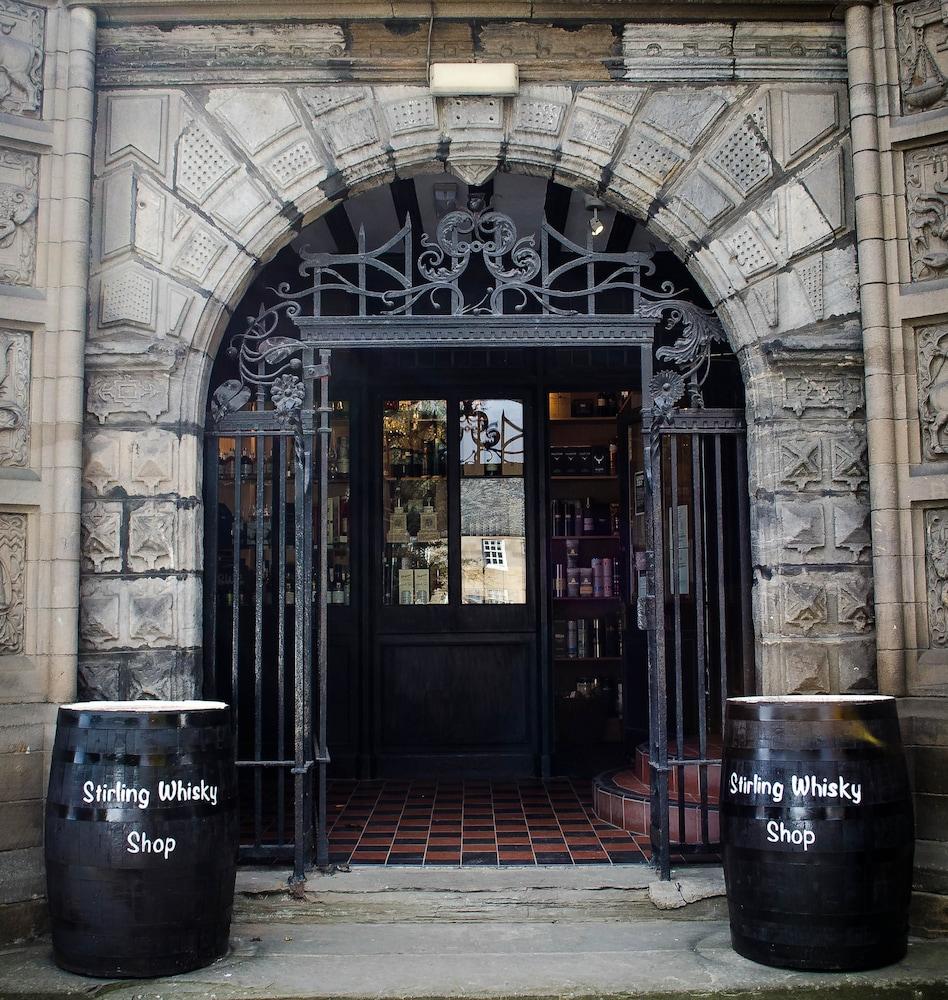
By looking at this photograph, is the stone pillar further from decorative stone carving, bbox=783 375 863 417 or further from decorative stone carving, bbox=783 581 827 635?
decorative stone carving, bbox=783 581 827 635

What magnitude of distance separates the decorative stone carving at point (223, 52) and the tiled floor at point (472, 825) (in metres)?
3.78

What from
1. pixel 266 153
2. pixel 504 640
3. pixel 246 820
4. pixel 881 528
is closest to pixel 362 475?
pixel 504 640

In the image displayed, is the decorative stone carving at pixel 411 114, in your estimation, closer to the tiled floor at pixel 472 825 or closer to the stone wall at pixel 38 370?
the stone wall at pixel 38 370

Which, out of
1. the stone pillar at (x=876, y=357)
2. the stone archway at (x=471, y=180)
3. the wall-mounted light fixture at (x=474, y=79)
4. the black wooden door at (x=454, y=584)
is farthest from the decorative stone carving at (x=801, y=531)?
the black wooden door at (x=454, y=584)

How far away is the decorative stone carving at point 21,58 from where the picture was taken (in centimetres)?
476

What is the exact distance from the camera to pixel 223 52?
504 centimetres

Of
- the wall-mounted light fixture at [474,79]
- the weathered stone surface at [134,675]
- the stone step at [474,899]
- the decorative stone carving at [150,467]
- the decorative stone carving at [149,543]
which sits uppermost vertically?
the wall-mounted light fixture at [474,79]

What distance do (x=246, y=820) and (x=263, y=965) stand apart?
219 cm

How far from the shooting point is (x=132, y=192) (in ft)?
16.2

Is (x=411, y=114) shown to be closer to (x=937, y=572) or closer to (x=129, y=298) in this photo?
(x=129, y=298)

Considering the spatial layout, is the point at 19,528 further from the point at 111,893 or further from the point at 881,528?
the point at 881,528

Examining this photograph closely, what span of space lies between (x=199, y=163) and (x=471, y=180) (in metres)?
1.28

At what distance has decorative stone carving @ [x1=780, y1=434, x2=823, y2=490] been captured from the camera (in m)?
4.86

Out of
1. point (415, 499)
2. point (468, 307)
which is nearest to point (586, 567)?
point (415, 499)
